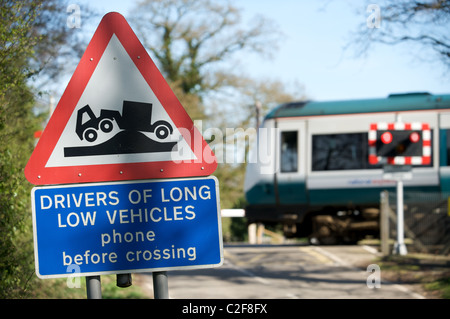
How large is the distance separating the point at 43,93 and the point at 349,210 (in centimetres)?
1285

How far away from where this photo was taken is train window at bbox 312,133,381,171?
708 inches

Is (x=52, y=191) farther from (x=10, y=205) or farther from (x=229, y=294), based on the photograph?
(x=229, y=294)

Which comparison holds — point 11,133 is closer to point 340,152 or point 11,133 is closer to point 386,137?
point 386,137

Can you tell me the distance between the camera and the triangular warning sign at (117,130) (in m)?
2.89

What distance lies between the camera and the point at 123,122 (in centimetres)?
290

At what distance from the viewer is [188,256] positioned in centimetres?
287

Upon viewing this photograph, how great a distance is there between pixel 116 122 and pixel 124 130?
47 millimetres

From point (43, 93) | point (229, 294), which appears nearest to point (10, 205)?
point (43, 93)

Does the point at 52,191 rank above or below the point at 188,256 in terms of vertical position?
above

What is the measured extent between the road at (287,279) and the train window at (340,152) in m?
2.40

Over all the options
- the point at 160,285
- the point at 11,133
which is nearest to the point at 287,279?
the point at 11,133

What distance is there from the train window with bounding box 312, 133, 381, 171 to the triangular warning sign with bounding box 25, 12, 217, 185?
1524cm

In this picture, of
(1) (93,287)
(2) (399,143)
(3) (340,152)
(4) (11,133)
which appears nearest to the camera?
(1) (93,287)

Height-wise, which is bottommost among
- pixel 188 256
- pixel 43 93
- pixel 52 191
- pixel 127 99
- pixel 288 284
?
pixel 288 284
